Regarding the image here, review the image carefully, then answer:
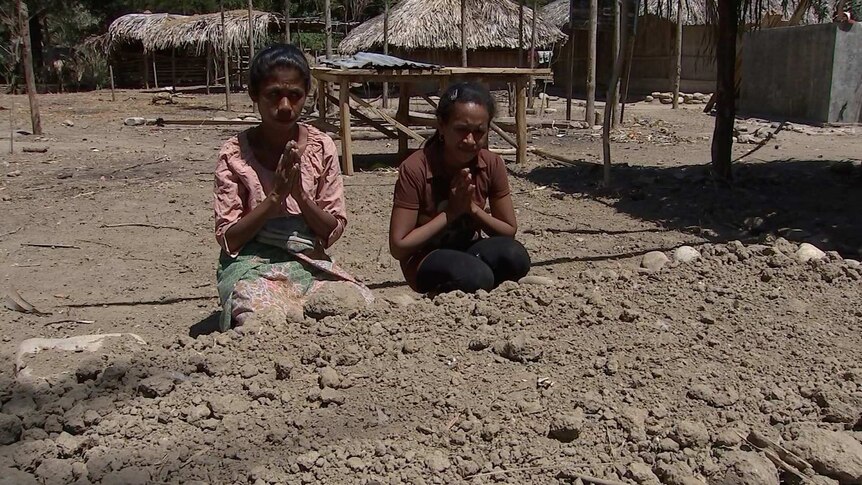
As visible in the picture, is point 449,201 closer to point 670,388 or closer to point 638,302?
point 638,302

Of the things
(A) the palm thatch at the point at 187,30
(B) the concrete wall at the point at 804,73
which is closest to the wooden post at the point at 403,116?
(B) the concrete wall at the point at 804,73

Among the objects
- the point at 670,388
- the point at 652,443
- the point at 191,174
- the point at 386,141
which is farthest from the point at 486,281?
the point at 386,141

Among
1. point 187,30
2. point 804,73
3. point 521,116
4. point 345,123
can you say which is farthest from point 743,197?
point 187,30

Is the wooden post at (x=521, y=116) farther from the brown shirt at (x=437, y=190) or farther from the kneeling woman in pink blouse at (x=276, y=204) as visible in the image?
the kneeling woman in pink blouse at (x=276, y=204)

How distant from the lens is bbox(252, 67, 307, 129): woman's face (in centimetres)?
288

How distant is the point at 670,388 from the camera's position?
7.41ft

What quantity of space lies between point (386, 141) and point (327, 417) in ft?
33.4

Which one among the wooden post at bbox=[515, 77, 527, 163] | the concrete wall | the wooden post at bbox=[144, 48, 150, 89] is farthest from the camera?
the wooden post at bbox=[144, 48, 150, 89]

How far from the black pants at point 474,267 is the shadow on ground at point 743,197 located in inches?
99.7

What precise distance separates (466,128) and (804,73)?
1216 centimetres

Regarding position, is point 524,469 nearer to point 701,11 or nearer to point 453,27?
point 701,11

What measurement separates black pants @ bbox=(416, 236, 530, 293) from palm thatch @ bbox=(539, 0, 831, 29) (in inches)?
194

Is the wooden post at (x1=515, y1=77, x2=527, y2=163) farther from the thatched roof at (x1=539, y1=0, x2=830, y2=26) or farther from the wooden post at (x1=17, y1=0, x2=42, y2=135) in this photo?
the wooden post at (x1=17, y1=0, x2=42, y2=135)

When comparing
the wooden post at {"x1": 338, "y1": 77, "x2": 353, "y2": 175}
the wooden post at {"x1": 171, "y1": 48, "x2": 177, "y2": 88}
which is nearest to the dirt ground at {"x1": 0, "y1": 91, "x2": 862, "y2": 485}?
the wooden post at {"x1": 338, "y1": 77, "x2": 353, "y2": 175}
